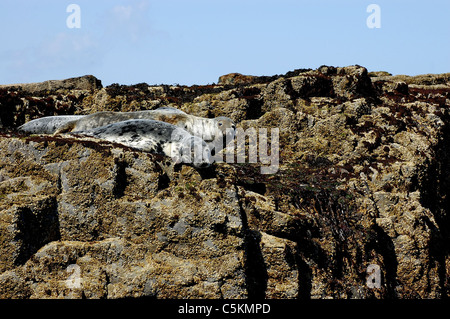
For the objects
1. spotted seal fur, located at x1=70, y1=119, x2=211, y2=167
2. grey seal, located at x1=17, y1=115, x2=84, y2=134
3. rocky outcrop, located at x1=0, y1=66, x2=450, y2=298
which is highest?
grey seal, located at x1=17, y1=115, x2=84, y2=134

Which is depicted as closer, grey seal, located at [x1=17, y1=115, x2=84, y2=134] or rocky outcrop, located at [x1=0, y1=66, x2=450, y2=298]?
rocky outcrop, located at [x1=0, y1=66, x2=450, y2=298]

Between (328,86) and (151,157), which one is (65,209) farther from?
(328,86)

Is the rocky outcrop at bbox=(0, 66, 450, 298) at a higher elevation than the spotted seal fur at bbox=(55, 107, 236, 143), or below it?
below

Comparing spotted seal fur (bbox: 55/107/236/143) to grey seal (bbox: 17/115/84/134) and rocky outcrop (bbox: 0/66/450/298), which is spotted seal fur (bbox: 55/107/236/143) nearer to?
grey seal (bbox: 17/115/84/134)

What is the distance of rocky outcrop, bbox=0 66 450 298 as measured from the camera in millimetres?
9094

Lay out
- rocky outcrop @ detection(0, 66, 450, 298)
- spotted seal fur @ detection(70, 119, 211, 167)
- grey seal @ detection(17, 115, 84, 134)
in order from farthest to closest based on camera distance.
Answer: grey seal @ detection(17, 115, 84, 134) → spotted seal fur @ detection(70, 119, 211, 167) → rocky outcrop @ detection(0, 66, 450, 298)

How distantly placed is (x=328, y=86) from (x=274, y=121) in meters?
2.92

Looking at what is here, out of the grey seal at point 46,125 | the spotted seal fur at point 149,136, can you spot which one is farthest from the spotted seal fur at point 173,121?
the spotted seal fur at point 149,136

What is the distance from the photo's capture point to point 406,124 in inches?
602

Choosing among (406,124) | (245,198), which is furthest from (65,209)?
(406,124)

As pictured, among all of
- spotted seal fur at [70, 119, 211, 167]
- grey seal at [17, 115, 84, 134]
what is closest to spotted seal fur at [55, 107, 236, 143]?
grey seal at [17, 115, 84, 134]

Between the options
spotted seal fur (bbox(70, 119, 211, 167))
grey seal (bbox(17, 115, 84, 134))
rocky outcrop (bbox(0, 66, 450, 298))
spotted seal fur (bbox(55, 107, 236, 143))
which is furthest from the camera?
grey seal (bbox(17, 115, 84, 134))

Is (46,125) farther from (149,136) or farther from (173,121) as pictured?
(149,136)

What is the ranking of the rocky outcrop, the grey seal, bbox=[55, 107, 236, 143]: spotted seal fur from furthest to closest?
the grey seal → bbox=[55, 107, 236, 143]: spotted seal fur → the rocky outcrop
